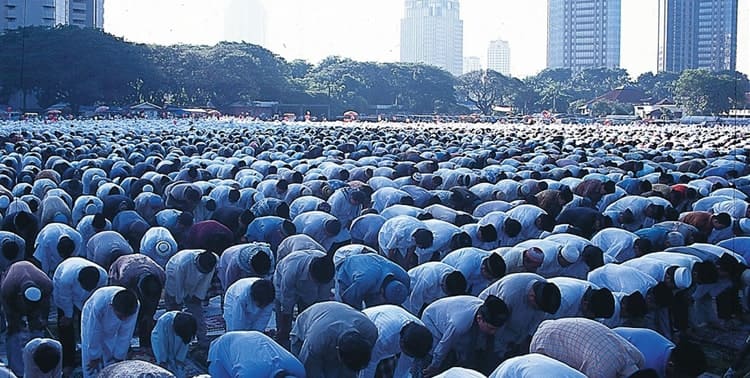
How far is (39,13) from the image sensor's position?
69.6 metres

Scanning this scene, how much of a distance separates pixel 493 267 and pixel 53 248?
449cm

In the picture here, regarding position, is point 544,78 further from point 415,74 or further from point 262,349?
point 262,349

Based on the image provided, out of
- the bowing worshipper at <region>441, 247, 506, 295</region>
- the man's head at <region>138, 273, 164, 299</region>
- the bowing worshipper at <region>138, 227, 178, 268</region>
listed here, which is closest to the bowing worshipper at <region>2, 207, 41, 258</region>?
the bowing worshipper at <region>138, 227, 178, 268</region>

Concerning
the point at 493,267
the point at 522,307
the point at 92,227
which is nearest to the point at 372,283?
the point at 493,267

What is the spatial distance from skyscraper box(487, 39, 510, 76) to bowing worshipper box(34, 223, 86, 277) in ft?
535

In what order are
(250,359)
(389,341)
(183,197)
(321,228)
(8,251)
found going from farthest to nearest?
(183,197)
(321,228)
(8,251)
(389,341)
(250,359)

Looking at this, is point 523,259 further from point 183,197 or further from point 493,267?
point 183,197

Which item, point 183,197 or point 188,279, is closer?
point 188,279

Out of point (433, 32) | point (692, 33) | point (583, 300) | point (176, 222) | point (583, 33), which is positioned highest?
point (583, 33)

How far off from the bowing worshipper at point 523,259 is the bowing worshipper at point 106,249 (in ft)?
12.1

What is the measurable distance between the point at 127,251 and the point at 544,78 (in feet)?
357

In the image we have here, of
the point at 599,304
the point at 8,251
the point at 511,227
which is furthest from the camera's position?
the point at 511,227

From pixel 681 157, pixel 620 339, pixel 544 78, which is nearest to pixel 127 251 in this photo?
pixel 620 339

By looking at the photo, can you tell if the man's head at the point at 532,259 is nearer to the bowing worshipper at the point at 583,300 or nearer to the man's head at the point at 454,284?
the bowing worshipper at the point at 583,300
